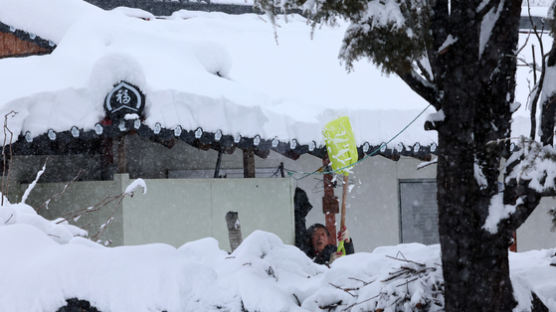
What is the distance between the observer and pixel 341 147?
9.16 m

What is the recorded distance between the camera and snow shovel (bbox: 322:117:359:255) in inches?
358

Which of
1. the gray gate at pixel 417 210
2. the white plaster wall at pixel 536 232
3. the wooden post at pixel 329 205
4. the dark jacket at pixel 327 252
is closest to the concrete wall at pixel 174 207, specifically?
the dark jacket at pixel 327 252

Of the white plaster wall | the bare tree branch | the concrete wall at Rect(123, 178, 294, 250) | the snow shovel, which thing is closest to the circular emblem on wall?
the concrete wall at Rect(123, 178, 294, 250)

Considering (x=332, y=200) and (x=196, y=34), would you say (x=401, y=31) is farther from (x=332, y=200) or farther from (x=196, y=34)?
(x=196, y=34)

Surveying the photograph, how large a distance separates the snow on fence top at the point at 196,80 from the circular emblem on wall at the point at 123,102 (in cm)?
14

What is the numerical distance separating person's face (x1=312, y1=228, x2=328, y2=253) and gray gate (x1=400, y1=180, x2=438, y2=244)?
2290mm

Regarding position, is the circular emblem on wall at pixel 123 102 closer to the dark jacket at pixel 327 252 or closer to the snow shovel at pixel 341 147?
the snow shovel at pixel 341 147

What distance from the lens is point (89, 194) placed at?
28.5ft

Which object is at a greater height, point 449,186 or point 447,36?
point 447,36

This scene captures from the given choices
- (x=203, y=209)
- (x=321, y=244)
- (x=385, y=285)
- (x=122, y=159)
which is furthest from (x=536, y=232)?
(x=385, y=285)

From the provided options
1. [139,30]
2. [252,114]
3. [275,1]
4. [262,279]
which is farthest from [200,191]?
[275,1]

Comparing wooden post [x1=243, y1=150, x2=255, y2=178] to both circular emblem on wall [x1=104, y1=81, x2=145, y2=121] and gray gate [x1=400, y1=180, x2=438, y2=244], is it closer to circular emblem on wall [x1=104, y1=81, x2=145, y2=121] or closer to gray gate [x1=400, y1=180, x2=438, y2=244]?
circular emblem on wall [x1=104, y1=81, x2=145, y2=121]

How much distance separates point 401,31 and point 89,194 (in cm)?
585

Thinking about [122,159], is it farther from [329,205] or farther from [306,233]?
[329,205]
